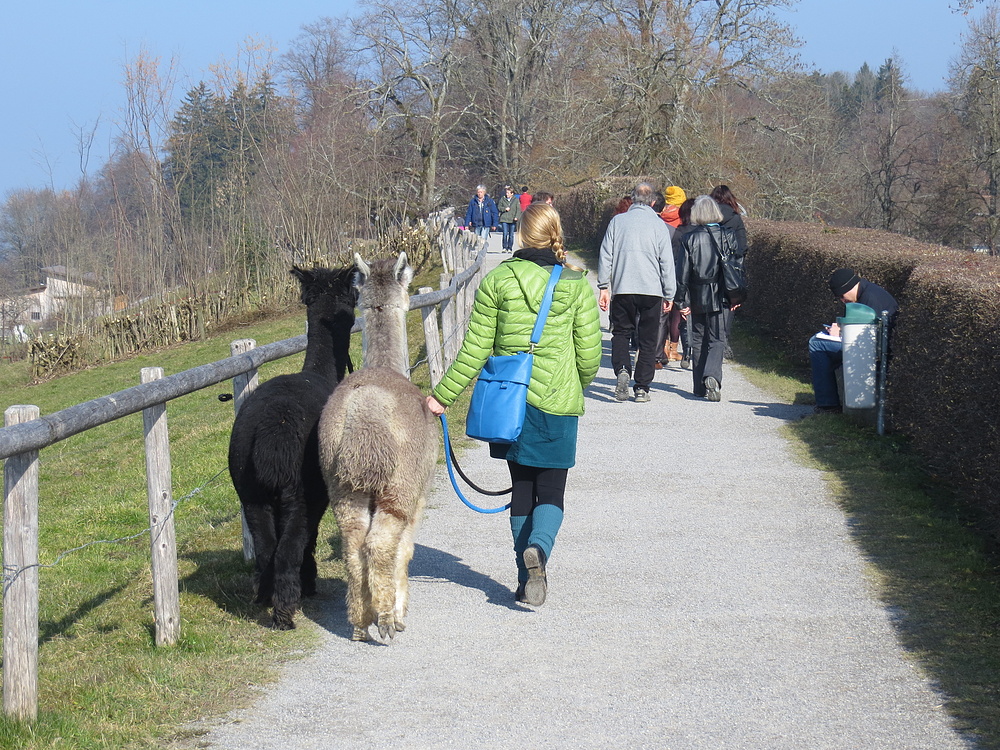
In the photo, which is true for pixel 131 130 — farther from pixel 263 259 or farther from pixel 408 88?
pixel 408 88

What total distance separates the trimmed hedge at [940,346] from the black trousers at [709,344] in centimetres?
172

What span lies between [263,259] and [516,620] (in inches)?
1072

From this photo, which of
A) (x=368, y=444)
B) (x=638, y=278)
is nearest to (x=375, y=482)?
(x=368, y=444)

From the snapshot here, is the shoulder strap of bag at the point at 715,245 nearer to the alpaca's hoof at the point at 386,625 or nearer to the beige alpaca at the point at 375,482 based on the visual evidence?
the beige alpaca at the point at 375,482

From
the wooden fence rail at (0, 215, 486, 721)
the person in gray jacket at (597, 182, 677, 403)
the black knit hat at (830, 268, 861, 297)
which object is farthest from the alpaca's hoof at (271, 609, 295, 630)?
the black knit hat at (830, 268, 861, 297)

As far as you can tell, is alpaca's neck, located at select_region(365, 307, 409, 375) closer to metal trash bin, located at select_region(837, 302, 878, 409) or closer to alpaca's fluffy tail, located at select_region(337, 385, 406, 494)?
alpaca's fluffy tail, located at select_region(337, 385, 406, 494)

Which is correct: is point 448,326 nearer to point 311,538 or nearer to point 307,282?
point 307,282

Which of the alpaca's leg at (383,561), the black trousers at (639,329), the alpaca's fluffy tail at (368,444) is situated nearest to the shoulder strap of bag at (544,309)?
the alpaca's fluffy tail at (368,444)

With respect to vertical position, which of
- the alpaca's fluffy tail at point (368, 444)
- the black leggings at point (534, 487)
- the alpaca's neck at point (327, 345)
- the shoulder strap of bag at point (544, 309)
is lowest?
the black leggings at point (534, 487)

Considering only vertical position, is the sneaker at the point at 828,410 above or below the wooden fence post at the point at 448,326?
below

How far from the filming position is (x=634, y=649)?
4.82 metres

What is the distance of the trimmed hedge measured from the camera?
6656 millimetres

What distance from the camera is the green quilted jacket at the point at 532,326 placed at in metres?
5.31

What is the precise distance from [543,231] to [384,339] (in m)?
0.99
